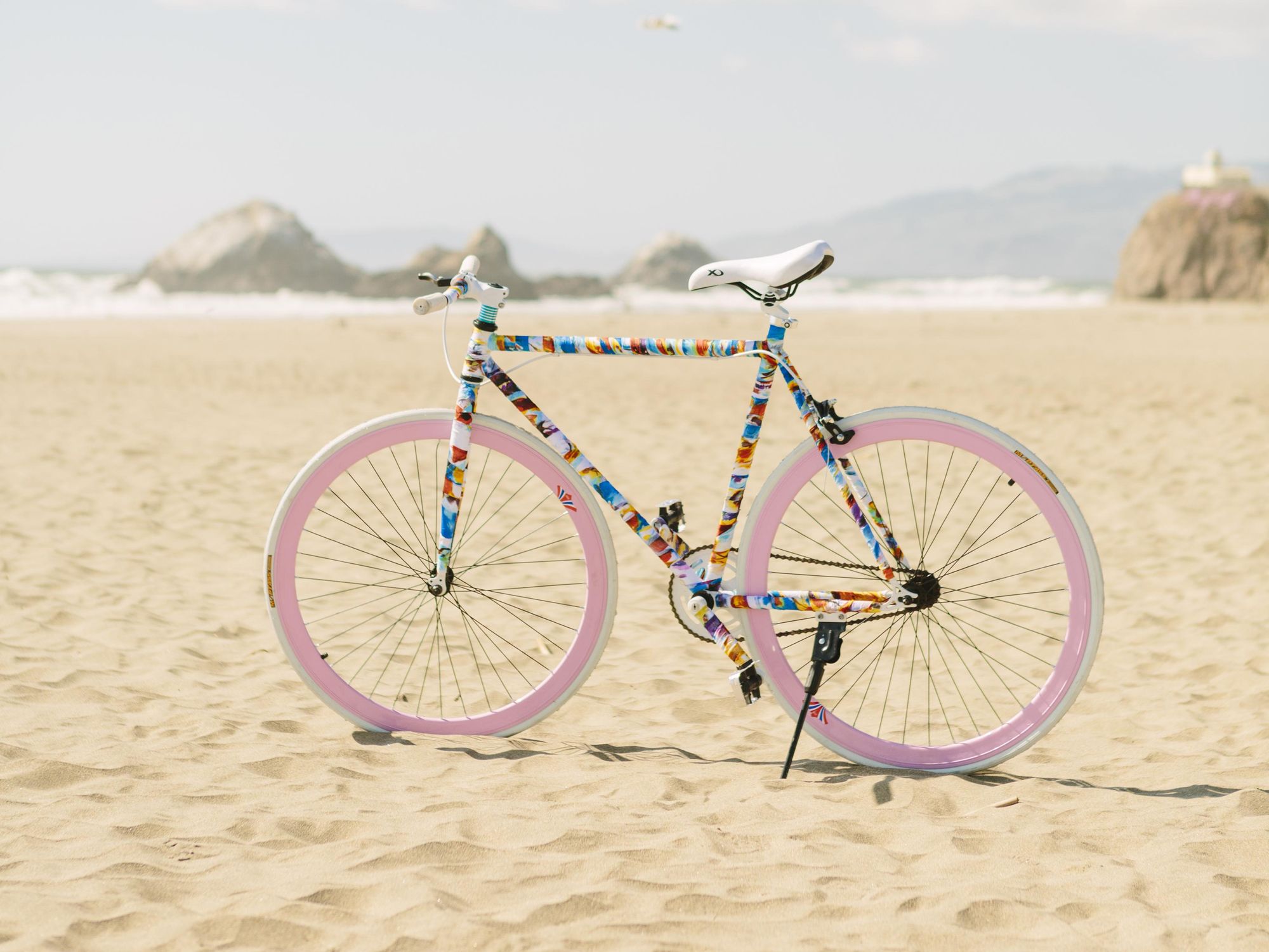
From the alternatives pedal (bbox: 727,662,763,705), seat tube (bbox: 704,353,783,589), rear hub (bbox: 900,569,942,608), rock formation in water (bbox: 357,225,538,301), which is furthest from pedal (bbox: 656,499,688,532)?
rock formation in water (bbox: 357,225,538,301)

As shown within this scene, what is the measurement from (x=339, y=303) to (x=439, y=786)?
38396 millimetres

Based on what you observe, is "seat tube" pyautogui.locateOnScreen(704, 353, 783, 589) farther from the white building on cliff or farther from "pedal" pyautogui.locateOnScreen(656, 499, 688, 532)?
the white building on cliff

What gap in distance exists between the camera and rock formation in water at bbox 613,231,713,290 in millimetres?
59750

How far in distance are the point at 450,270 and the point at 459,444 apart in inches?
1589

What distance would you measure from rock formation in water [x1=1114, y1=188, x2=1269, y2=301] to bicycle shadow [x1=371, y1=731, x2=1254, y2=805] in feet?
118

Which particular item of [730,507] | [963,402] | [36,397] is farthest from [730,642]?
[36,397]

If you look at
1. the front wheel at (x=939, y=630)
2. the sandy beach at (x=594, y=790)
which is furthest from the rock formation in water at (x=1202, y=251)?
the front wheel at (x=939, y=630)

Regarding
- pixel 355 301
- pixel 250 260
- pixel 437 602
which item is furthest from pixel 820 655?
pixel 250 260

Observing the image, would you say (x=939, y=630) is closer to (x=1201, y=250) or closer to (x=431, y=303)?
(x=431, y=303)

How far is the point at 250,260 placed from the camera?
4984cm

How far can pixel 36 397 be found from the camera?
12.0m

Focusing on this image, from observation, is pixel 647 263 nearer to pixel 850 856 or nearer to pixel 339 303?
pixel 339 303

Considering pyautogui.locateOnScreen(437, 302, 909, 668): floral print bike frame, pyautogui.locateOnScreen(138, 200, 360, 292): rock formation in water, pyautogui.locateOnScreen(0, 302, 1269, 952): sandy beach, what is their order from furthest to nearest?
1. pyautogui.locateOnScreen(138, 200, 360, 292): rock formation in water
2. pyautogui.locateOnScreen(437, 302, 909, 668): floral print bike frame
3. pyautogui.locateOnScreen(0, 302, 1269, 952): sandy beach

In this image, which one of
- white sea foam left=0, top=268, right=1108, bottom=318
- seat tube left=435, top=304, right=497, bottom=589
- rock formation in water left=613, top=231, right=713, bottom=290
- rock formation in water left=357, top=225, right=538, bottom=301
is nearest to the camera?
seat tube left=435, top=304, right=497, bottom=589
